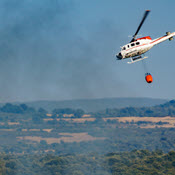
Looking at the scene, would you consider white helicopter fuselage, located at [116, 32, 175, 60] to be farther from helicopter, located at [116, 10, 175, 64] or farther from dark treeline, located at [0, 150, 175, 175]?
dark treeline, located at [0, 150, 175, 175]

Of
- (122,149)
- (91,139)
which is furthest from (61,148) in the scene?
(122,149)

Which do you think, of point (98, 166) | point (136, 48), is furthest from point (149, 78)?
point (98, 166)

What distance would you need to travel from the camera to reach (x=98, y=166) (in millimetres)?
123312

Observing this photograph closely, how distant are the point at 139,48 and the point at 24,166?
245 feet

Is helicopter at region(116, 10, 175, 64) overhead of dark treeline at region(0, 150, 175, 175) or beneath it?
overhead

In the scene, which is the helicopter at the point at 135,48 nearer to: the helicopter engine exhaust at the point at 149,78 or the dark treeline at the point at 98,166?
the helicopter engine exhaust at the point at 149,78

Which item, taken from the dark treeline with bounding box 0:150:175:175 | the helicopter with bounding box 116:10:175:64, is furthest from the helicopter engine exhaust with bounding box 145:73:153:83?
the dark treeline with bounding box 0:150:175:175

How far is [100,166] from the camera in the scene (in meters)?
123

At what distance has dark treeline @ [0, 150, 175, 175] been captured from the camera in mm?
112031

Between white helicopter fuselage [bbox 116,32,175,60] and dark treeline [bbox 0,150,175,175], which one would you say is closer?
white helicopter fuselage [bbox 116,32,175,60]

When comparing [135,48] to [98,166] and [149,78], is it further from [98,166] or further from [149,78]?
[98,166]

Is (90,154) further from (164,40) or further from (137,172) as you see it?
(164,40)

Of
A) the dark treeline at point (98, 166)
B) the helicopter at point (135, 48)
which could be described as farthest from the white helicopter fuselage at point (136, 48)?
the dark treeline at point (98, 166)

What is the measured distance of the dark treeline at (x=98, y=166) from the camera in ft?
368
